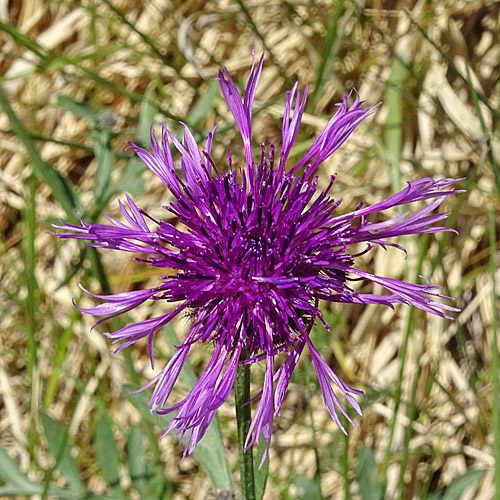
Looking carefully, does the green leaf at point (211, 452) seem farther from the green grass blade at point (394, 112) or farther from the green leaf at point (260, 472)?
the green grass blade at point (394, 112)

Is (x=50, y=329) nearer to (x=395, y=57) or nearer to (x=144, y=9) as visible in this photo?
(x=144, y=9)

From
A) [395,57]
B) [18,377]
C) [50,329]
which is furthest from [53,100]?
[395,57]

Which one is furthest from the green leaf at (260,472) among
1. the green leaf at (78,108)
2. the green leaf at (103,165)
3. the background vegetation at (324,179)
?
the green leaf at (78,108)

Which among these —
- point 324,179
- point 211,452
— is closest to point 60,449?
point 211,452

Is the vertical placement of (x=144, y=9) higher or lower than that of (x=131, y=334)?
higher

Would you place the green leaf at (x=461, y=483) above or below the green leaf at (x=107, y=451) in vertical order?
above

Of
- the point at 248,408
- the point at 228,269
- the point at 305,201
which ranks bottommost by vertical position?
the point at 248,408
